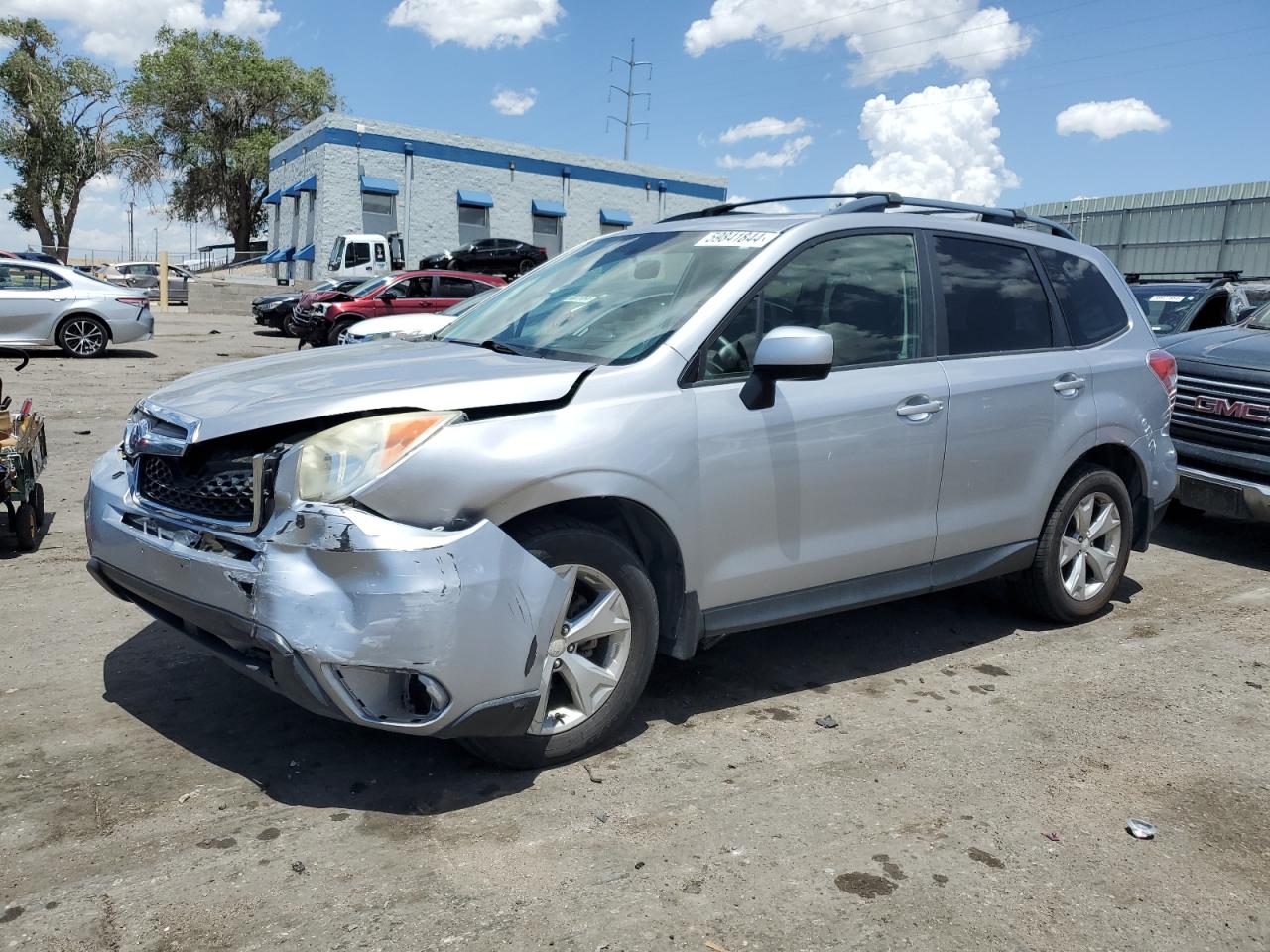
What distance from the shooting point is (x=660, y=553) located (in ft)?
12.0

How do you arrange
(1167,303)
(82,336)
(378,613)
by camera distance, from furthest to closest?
(82,336)
(1167,303)
(378,613)

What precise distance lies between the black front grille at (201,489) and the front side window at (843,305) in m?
1.56

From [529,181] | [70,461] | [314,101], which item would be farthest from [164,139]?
[70,461]

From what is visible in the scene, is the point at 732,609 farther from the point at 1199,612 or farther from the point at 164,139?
the point at 164,139

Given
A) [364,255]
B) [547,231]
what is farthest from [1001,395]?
[547,231]

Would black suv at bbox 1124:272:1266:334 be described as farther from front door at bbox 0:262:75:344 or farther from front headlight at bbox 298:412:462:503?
front door at bbox 0:262:75:344

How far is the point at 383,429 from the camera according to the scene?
3111mm

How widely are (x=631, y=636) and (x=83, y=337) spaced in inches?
622

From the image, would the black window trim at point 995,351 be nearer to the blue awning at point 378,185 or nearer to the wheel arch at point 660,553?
the wheel arch at point 660,553

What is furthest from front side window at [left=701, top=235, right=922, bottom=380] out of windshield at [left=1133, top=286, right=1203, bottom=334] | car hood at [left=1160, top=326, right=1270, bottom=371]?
windshield at [left=1133, top=286, right=1203, bottom=334]

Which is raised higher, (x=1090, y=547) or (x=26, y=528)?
(x=1090, y=547)

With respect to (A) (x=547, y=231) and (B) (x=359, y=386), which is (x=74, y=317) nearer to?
(B) (x=359, y=386)

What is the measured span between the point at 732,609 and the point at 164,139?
5816 centimetres

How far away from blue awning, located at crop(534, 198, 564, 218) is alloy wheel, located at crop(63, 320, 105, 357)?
2806 centimetres
